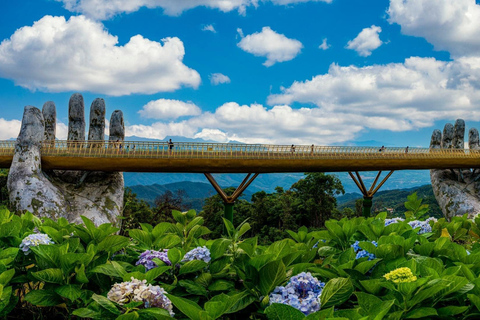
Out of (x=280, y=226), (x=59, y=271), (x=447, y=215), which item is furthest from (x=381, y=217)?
(x=280, y=226)

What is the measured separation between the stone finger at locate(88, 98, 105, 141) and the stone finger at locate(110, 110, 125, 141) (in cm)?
56

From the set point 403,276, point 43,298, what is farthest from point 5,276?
point 403,276

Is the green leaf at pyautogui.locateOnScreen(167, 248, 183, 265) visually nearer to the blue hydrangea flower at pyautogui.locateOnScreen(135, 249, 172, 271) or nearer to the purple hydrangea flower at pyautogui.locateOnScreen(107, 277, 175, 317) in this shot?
the blue hydrangea flower at pyautogui.locateOnScreen(135, 249, 172, 271)

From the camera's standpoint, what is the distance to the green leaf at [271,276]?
1.89m

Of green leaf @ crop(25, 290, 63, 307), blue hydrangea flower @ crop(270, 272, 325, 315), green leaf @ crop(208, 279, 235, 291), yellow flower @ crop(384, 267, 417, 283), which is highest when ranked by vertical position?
yellow flower @ crop(384, 267, 417, 283)

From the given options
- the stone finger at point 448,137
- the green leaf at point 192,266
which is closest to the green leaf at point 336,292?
the green leaf at point 192,266

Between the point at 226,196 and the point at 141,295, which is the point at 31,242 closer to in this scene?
the point at 141,295

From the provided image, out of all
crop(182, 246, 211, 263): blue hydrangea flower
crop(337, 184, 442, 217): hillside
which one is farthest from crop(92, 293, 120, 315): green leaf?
crop(337, 184, 442, 217): hillside

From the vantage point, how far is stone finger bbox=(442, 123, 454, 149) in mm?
27375

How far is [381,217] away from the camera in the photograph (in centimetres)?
364

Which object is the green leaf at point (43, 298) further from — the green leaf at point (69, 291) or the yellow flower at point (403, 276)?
the yellow flower at point (403, 276)

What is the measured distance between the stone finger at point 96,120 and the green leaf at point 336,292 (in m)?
17.6

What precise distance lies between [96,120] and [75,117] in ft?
3.23

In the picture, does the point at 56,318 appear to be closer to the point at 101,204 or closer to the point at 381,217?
the point at 381,217
